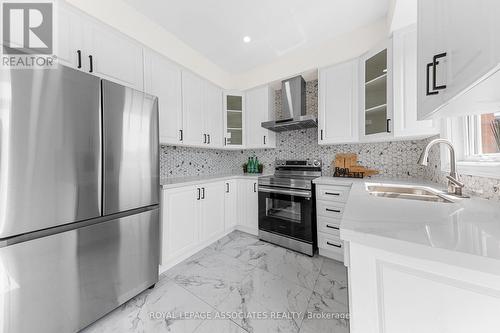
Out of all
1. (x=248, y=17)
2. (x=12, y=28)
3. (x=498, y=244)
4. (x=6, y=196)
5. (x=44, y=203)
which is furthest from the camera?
(x=248, y=17)

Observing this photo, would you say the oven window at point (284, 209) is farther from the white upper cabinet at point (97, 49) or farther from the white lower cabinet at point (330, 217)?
the white upper cabinet at point (97, 49)

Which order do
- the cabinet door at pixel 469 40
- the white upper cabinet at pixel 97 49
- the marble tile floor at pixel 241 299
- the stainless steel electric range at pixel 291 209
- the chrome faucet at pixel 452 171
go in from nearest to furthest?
the cabinet door at pixel 469 40 → the chrome faucet at pixel 452 171 → the marble tile floor at pixel 241 299 → the white upper cabinet at pixel 97 49 → the stainless steel electric range at pixel 291 209

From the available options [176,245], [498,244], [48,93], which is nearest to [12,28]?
[48,93]

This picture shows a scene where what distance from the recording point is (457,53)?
1.93 feet

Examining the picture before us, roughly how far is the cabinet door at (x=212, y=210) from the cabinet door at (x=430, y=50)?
85.6 inches

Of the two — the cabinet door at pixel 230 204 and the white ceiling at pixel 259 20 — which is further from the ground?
the white ceiling at pixel 259 20

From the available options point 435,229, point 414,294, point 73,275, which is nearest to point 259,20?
point 435,229

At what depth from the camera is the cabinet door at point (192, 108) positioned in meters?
2.37

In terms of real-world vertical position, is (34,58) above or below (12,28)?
below

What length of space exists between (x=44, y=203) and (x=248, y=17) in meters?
2.46

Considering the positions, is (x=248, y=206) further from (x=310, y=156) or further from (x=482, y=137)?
(x=482, y=137)

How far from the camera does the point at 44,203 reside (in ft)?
3.34

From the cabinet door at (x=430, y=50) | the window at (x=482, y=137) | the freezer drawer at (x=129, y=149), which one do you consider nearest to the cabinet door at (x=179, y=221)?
the freezer drawer at (x=129, y=149)

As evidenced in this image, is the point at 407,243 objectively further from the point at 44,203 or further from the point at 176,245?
the point at 176,245
